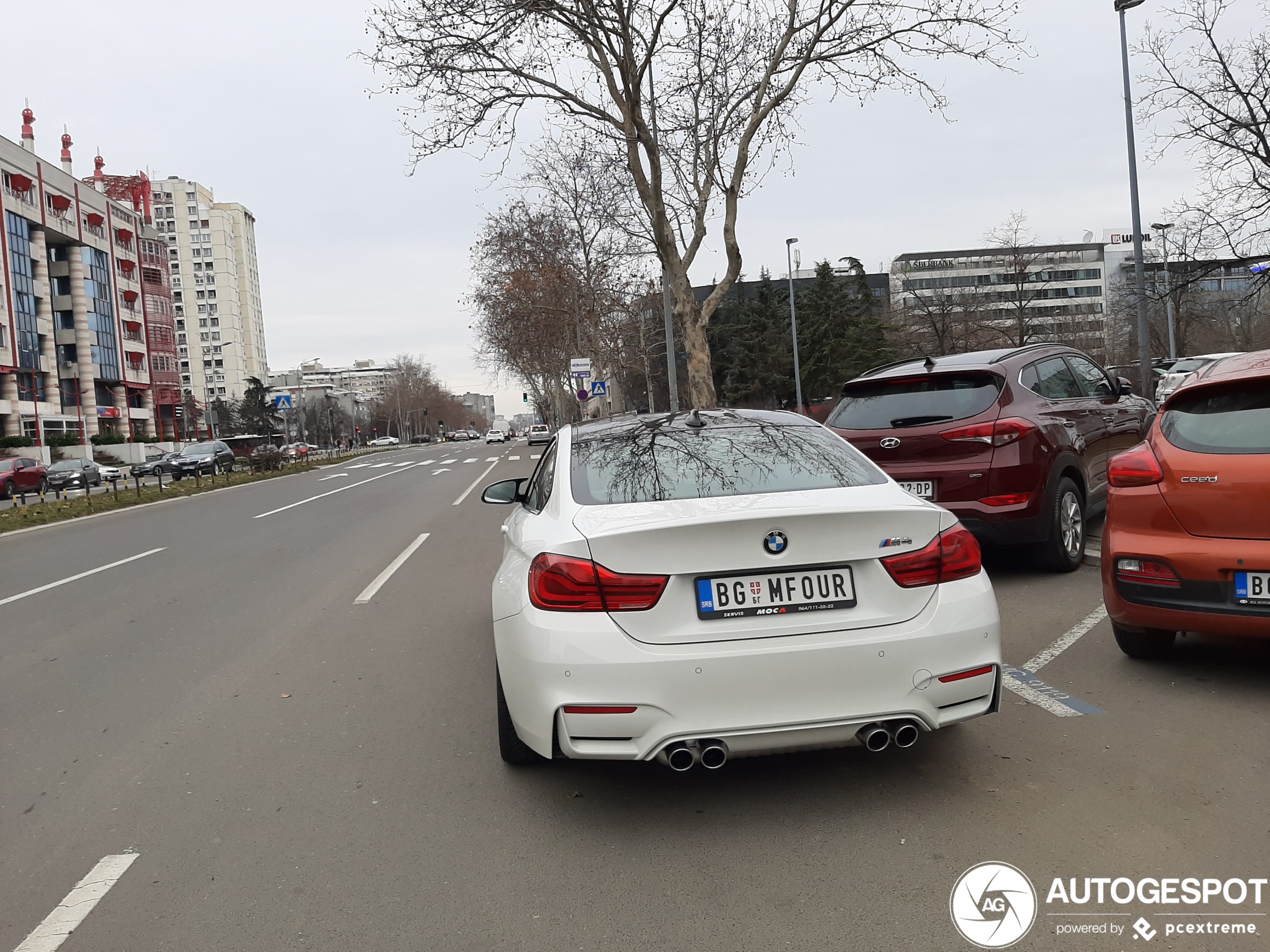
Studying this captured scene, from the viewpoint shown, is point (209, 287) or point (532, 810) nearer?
point (532, 810)

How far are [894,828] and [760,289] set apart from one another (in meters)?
64.0

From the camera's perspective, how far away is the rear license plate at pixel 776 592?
10.8 feet

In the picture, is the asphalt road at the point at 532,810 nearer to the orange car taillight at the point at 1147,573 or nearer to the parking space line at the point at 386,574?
the orange car taillight at the point at 1147,573

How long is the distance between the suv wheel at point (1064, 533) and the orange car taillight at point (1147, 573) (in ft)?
8.14

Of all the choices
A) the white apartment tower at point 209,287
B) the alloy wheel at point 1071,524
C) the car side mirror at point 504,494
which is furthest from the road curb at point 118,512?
the white apartment tower at point 209,287

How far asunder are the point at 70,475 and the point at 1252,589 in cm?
3953

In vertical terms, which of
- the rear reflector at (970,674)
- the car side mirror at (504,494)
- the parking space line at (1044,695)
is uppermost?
the car side mirror at (504,494)

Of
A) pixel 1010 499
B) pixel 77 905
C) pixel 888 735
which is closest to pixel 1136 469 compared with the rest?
pixel 1010 499

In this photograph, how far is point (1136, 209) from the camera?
2067cm

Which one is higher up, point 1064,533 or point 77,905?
point 1064,533

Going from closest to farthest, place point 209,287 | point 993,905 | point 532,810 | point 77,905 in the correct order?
point 993,905 → point 77,905 → point 532,810 → point 209,287

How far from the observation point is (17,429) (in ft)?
187

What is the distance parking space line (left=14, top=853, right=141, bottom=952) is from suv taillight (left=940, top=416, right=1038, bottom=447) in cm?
584

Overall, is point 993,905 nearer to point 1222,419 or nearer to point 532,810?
point 532,810
